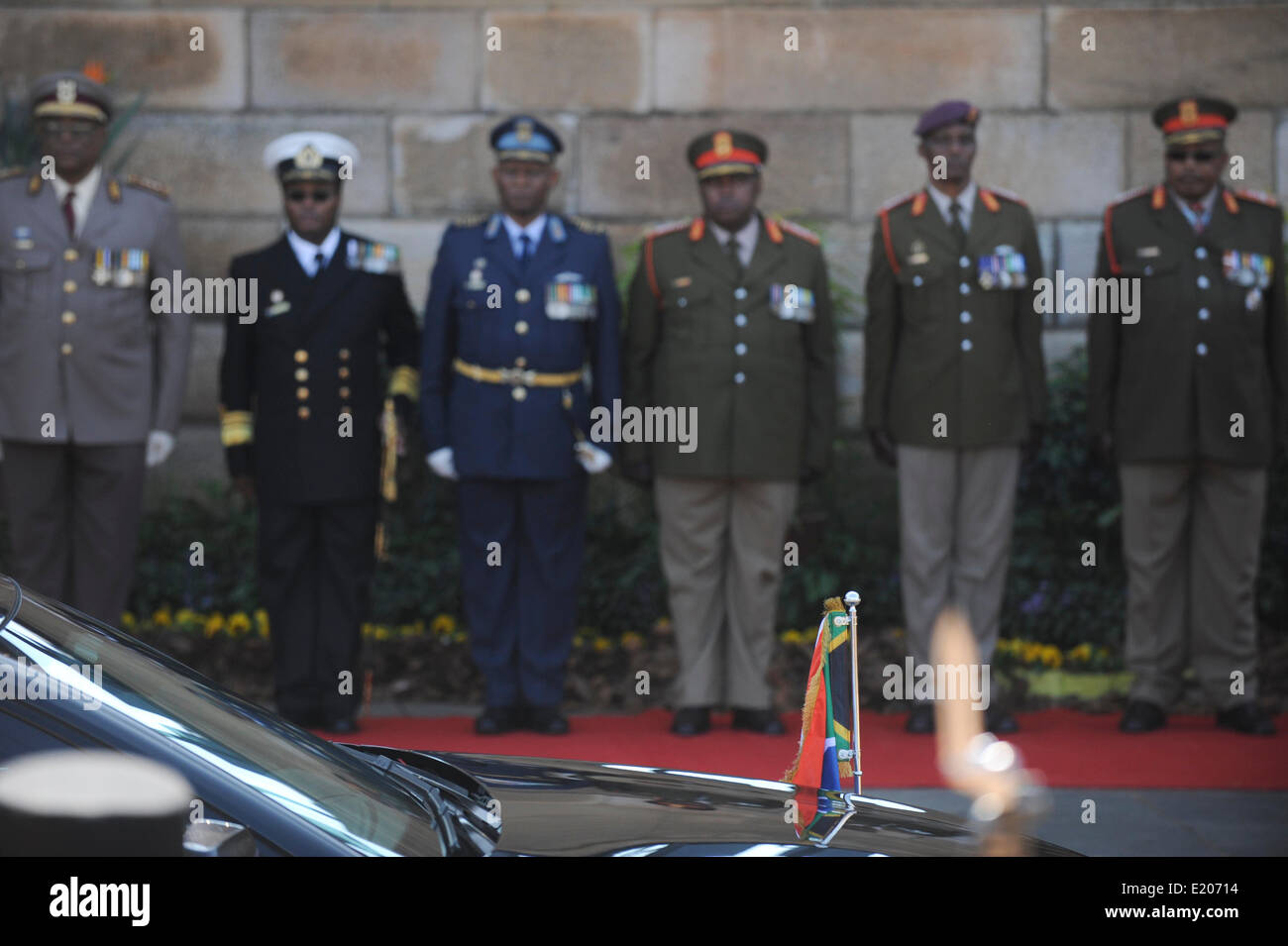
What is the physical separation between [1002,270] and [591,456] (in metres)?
1.61

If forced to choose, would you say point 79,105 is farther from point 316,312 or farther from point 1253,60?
point 1253,60

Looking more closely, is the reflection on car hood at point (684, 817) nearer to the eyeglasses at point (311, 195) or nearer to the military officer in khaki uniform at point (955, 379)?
the military officer in khaki uniform at point (955, 379)

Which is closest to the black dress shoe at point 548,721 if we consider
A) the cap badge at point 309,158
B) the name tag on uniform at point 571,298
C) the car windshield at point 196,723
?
the name tag on uniform at point 571,298

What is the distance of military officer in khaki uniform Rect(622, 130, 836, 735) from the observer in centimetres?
610

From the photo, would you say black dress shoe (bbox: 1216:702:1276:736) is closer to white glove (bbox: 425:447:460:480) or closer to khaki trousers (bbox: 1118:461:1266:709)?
khaki trousers (bbox: 1118:461:1266:709)

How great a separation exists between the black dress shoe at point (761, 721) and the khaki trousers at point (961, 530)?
600 mm

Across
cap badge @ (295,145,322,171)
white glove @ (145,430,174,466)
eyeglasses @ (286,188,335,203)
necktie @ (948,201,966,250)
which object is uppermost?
cap badge @ (295,145,322,171)

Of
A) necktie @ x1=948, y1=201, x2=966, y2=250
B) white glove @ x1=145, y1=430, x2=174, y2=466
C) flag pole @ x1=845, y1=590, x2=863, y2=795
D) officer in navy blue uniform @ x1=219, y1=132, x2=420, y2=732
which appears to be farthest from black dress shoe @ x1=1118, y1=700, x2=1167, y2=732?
white glove @ x1=145, y1=430, x2=174, y2=466

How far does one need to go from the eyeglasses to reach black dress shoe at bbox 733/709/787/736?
93.5 inches

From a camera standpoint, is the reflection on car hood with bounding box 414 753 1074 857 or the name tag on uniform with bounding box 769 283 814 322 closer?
the reflection on car hood with bounding box 414 753 1074 857

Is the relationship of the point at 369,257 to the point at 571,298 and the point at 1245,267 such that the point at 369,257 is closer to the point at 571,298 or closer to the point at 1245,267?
the point at 571,298

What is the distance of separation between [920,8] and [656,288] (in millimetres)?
2653

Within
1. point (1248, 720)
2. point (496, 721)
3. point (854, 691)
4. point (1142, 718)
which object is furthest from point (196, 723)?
point (1248, 720)
